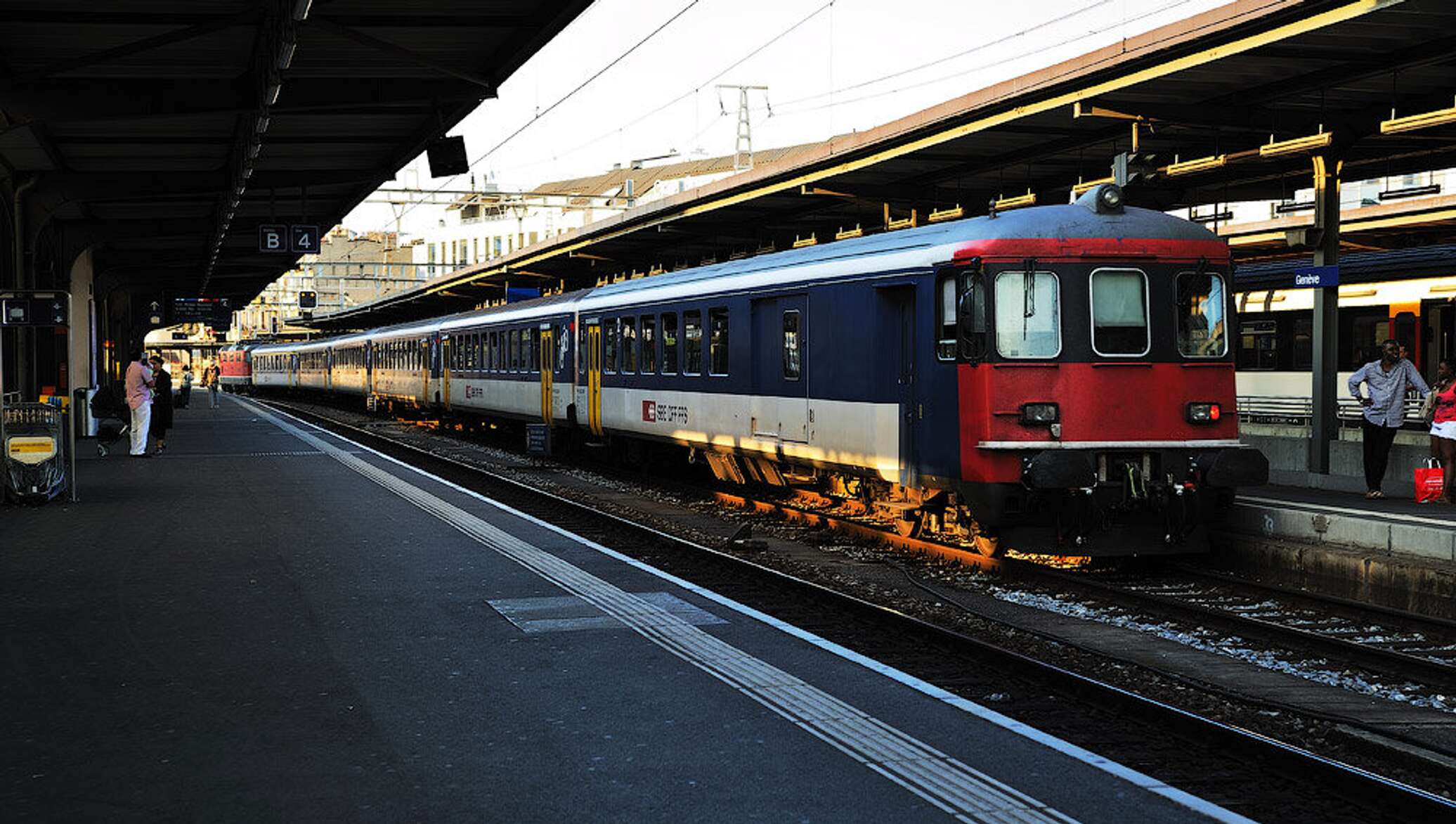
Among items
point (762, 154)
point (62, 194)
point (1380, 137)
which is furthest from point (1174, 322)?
point (762, 154)

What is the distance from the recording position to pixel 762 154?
10175 cm

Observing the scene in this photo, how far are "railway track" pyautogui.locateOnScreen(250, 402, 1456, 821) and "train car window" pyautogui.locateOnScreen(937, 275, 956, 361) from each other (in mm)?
2421

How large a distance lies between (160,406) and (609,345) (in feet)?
33.8

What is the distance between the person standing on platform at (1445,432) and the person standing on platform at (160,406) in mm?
21262

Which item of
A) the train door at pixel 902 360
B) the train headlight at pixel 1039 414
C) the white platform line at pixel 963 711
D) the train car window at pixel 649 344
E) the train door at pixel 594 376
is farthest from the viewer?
the train door at pixel 594 376

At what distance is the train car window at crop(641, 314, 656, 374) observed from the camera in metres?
19.8

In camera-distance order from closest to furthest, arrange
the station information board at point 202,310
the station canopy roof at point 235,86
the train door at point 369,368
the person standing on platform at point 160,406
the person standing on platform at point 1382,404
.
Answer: the station canopy roof at point 235,86
the person standing on platform at point 1382,404
the person standing on platform at point 160,406
the train door at point 369,368
the station information board at point 202,310

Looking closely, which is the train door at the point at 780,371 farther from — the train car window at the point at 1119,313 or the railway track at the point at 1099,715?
the train car window at the point at 1119,313

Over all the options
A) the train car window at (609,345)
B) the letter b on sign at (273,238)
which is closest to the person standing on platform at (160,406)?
the letter b on sign at (273,238)

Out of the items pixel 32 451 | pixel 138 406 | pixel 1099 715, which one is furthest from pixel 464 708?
pixel 138 406

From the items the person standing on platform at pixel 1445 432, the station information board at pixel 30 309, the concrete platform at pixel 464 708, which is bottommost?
the concrete platform at pixel 464 708

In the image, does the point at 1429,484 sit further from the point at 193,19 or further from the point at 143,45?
the point at 143,45

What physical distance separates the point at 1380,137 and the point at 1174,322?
631 centimetres

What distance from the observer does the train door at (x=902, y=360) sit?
1262 centimetres
